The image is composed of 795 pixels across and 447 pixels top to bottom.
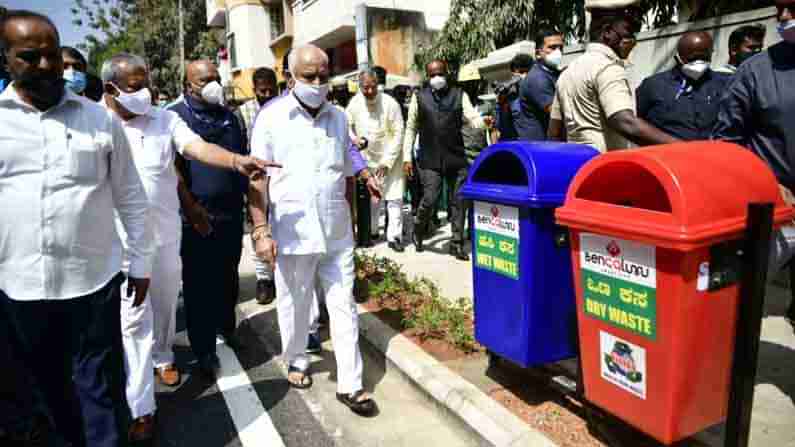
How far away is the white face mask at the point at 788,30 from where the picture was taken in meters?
2.69

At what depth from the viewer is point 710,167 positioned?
2.29m

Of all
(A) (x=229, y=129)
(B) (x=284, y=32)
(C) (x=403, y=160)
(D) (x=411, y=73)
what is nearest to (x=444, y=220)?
(C) (x=403, y=160)

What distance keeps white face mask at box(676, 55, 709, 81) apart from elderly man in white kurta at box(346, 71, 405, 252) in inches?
143

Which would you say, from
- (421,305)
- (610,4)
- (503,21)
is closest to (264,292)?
(421,305)

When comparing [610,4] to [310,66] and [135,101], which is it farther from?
[135,101]

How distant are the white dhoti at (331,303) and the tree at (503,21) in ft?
22.4

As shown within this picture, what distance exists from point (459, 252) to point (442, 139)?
126 cm

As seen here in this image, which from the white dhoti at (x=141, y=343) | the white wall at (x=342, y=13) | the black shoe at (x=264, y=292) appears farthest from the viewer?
the white wall at (x=342, y=13)

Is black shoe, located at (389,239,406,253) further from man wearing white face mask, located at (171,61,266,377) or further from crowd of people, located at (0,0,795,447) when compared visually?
man wearing white face mask, located at (171,61,266,377)

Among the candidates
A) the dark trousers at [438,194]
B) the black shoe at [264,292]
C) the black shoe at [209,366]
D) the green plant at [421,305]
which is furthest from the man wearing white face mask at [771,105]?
the black shoe at [264,292]

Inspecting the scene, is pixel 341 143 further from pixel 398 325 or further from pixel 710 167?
pixel 710 167

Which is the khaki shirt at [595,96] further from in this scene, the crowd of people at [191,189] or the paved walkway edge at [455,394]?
the paved walkway edge at [455,394]

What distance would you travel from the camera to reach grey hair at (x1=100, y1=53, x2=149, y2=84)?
3301 millimetres

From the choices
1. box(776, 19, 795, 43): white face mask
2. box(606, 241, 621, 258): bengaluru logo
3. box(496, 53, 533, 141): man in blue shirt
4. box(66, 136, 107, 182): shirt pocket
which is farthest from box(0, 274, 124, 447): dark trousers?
box(496, 53, 533, 141): man in blue shirt
